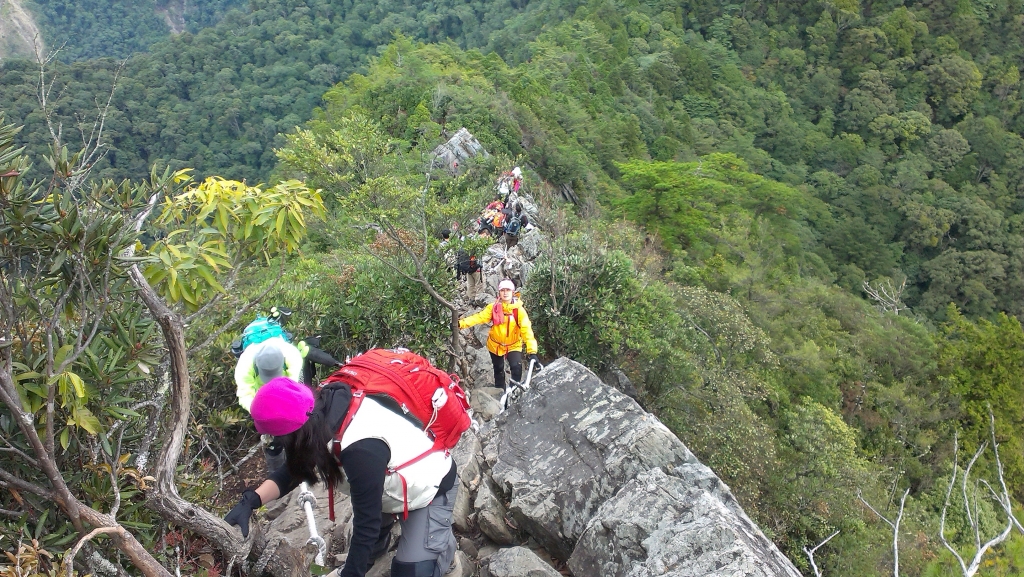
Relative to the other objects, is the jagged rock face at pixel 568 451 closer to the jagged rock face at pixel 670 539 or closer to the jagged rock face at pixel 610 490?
the jagged rock face at pixel 610 490

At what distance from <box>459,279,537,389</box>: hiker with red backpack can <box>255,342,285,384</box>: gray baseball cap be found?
122 inches

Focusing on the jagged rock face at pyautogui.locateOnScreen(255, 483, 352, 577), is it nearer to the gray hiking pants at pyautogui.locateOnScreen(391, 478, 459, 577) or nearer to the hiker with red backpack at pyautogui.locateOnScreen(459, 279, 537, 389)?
the gray hiking pants at pyautogui.locateOnScreen(391, 478, 459, 577)

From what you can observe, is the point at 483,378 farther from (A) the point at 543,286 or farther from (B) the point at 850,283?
(B) the point at 850,283

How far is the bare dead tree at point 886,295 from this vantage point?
90.5 ft

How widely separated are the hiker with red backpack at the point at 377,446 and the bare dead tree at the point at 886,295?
86.5 ft

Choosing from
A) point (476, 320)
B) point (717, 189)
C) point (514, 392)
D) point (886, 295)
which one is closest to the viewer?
point (514, 392)

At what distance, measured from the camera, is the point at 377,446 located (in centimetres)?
276

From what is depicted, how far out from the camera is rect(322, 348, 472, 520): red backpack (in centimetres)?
291

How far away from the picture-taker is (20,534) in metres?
2.83

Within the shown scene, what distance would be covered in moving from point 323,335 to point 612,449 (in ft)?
10.9

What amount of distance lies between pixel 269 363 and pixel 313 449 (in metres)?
0.98

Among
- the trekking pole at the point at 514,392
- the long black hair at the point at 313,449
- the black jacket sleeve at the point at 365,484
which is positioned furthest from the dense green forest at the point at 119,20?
the black jacket sleeve at the point at 365,484

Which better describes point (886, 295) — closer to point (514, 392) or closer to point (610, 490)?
point (514, 392)

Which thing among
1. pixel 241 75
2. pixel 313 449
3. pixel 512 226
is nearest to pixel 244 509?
pixel 313 449
